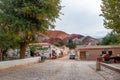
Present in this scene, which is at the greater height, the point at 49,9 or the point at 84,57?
the point at 49,9

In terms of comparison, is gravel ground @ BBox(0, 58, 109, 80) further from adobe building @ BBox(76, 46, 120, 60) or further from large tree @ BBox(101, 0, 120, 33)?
adobe building @ BBox(76, 46, 120, 60)

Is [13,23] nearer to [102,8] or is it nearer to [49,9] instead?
[49,9]

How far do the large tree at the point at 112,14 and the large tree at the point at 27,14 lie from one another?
791 centimetres

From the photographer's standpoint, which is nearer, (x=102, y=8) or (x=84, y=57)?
(x=102, y=8)

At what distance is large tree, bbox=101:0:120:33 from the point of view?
2420cm

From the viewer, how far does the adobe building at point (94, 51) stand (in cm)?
8181

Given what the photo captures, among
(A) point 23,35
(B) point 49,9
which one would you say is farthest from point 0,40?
(B) point 49,9

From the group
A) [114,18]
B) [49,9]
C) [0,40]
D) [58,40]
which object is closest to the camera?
[114,18]

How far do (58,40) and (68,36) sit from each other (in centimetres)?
1666

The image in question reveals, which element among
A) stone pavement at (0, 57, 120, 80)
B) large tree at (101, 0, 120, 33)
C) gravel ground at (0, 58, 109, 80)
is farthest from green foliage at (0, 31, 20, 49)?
large tree at (101, 0, 120, 33)

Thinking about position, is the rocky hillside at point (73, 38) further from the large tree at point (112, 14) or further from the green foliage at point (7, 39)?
the large tree at point (112, 14)

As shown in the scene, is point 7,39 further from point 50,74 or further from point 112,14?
point 112,14

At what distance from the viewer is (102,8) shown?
96.1 feet

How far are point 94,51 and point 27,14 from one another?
52967 millimetres
